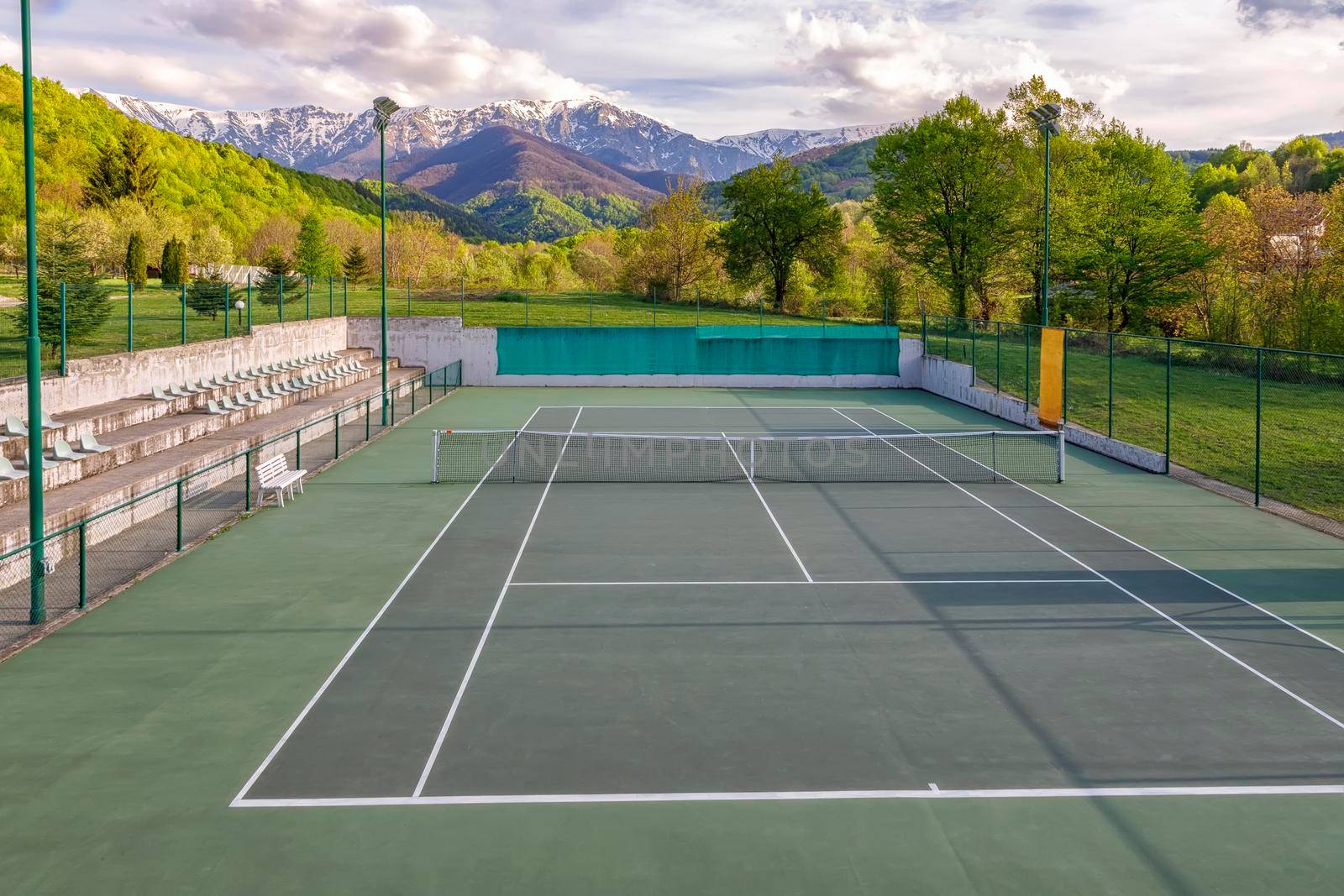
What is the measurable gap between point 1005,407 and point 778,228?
35.8m

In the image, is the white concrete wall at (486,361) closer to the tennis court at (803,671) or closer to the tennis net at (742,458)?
the tennis net at (742,458)

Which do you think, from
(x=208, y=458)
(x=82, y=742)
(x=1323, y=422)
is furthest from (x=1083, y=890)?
(x=1323, y=422)

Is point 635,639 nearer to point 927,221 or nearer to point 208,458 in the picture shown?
point 208,458

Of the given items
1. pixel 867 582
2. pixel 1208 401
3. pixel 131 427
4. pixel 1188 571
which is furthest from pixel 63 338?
pixel 1208 401

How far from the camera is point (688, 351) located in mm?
47719

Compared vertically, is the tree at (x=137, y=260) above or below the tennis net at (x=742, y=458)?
above

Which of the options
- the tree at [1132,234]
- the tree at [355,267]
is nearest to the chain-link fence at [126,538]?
the tree at [1132,234]

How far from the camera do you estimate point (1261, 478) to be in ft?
79.2

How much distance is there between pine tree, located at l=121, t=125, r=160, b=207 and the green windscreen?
52701 millimetres

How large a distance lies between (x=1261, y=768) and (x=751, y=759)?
4.34m

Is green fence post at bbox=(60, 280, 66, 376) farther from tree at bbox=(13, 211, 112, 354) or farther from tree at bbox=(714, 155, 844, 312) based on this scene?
tree at bbox=(714, 155, 844, 312)

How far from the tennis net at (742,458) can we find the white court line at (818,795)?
47.1ft

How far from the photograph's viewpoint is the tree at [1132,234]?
51.8 metres

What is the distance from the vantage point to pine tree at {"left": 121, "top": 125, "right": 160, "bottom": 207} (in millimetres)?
84250
